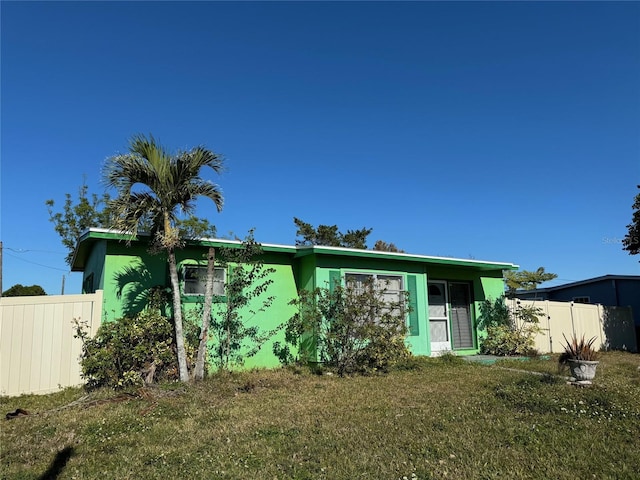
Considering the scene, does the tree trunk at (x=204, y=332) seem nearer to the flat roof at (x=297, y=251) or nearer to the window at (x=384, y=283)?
the flat roof at (x=297, y=251)

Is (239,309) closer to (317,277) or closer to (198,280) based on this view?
(198,280)

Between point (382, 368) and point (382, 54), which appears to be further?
point (382, 54)

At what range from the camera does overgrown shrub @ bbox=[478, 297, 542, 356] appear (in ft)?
41.3

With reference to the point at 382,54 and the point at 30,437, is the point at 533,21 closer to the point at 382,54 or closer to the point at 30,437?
the point at 382,54

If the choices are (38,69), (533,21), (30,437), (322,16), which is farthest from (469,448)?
(38,69)

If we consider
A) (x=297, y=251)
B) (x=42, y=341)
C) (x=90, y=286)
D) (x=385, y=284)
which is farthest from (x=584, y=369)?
(x=90, y=286)

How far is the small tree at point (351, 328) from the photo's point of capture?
9.38 meters

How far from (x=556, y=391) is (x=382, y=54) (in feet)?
28.7

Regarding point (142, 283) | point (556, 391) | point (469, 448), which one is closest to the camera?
point (469, 448)

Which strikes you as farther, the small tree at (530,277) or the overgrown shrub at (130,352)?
the small tree at (530,277)

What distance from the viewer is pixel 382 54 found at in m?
11.2

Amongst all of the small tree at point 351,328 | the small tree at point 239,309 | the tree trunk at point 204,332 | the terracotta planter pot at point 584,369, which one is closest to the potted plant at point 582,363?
the terracotta planter pot at point 584,369

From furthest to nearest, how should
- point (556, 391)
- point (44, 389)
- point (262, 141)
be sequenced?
1. point (262, 141)
2. point (44, 389)
3. point (556, 391)

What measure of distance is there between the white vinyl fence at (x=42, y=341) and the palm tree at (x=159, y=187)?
1.78m
